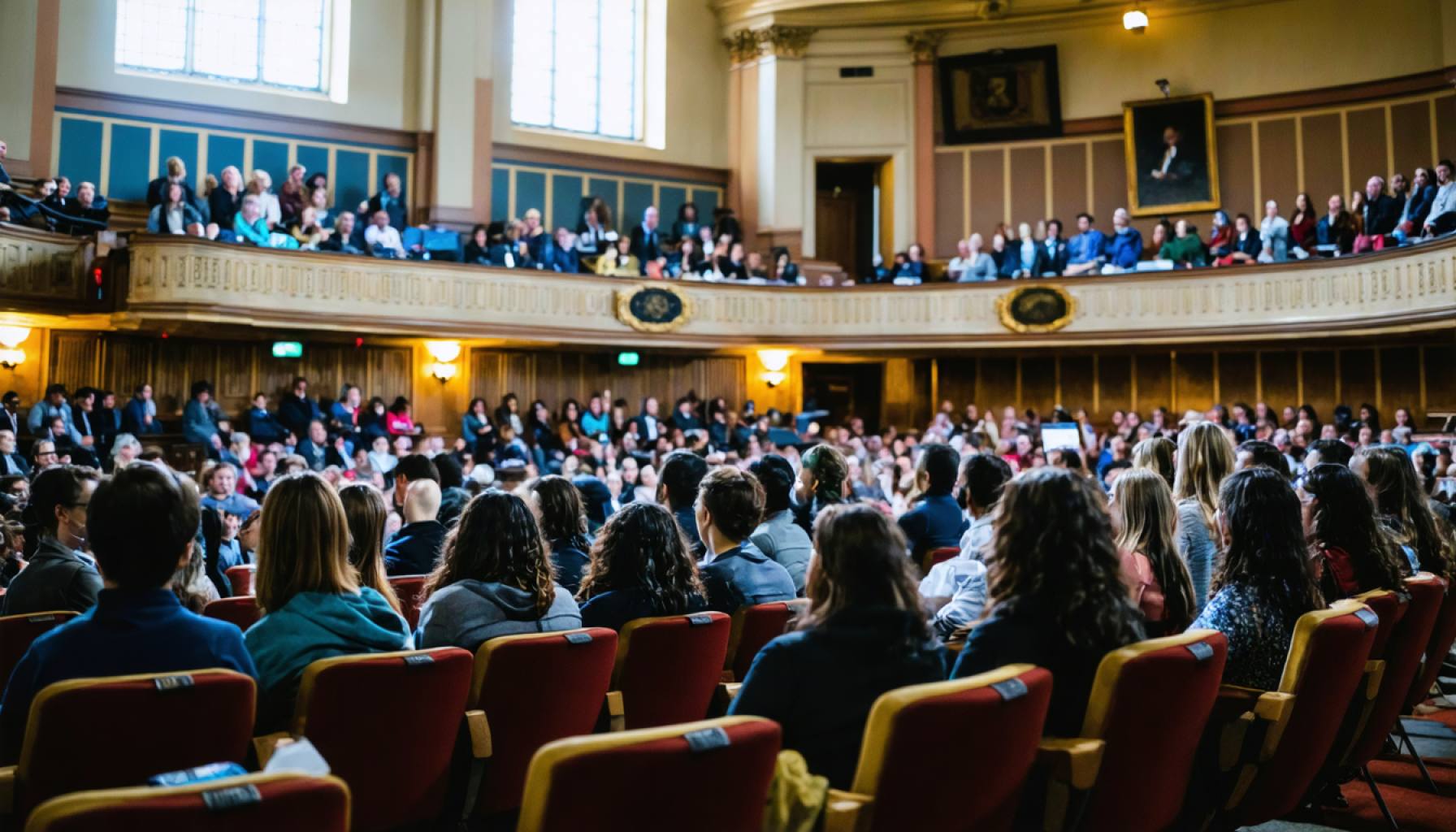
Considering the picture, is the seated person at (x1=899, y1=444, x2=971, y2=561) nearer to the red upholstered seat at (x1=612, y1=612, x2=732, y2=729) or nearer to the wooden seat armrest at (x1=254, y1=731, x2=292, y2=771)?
the red upholstered seat at (x1=612, y1=612, x2=732, y2=729)

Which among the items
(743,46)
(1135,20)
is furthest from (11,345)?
(1135,20)

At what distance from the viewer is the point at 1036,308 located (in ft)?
47.9

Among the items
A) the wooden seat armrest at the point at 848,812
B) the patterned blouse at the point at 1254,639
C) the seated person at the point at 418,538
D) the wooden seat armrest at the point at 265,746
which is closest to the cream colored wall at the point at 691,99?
the seated person at the point at 418,538

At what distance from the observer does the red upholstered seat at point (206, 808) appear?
144cm

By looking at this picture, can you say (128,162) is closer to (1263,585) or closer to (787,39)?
(787,39)

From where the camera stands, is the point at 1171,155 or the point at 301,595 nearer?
the point at 301,595

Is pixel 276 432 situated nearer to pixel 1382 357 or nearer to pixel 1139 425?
pixel 1139 425

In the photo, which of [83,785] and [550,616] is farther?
[550,616]

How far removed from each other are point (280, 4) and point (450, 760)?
1427 centimetres

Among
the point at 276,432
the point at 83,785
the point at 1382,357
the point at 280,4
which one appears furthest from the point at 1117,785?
the point at 280,4

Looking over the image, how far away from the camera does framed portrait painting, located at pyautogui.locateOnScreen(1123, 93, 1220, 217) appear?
15445 millimetres

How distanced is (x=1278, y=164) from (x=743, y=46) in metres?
7.51

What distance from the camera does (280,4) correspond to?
48.3ft

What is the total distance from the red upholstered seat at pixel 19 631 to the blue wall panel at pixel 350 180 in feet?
41.1
